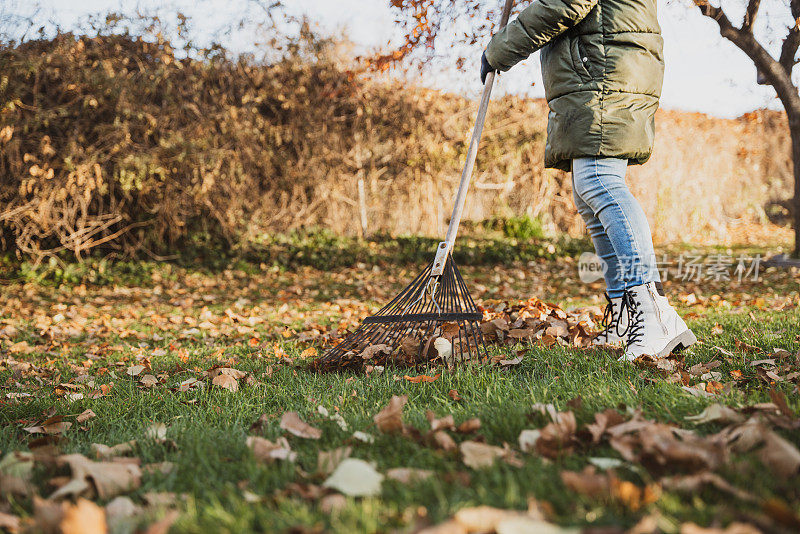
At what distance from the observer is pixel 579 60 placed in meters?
2.46

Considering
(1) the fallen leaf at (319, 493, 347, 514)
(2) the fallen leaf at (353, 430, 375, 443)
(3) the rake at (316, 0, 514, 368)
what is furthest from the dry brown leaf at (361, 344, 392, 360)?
(1) the fallen leaf at (319, 493, 347, 514)

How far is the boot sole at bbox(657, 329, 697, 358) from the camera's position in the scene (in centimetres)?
235

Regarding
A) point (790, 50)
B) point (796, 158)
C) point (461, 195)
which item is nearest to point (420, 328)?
point (461, 195)

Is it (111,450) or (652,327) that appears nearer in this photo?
(111,450)

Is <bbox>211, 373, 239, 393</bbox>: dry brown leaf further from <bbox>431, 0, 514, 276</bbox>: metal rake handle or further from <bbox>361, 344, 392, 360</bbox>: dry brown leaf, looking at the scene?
<bbox>431, 0, 514, 276</bbox>: metal rake handle

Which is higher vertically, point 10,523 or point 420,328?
point 420,328

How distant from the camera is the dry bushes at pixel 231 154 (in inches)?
265

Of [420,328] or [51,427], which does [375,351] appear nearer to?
[420,328]

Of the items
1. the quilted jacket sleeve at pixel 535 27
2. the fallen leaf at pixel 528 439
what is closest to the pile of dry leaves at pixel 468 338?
the fallen leaf at pixel 528 439

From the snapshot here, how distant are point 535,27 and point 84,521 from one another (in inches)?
89.0

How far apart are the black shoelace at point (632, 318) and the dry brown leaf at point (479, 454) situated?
1.27m

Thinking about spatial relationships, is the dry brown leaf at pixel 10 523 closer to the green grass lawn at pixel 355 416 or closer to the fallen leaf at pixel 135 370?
the green grass lawn at pixel 355 416

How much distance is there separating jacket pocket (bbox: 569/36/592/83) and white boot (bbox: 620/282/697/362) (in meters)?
0.89

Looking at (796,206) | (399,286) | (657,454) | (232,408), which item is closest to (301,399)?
(232,408)
